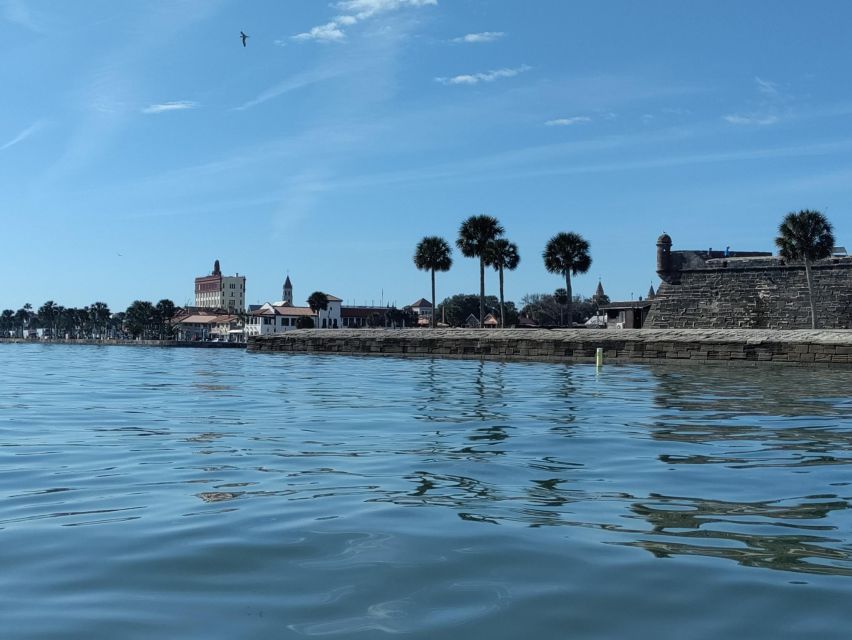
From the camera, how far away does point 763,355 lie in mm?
32906

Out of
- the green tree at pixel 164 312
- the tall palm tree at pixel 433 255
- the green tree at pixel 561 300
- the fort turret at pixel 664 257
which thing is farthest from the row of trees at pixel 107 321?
the fort turret at pixel 664 257

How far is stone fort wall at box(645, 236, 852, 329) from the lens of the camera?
148 feet

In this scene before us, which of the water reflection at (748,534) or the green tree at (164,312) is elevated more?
the green tree at (164,312)

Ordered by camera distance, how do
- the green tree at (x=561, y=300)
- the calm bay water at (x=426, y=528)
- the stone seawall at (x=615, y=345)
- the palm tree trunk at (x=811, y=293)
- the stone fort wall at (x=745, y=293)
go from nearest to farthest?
the calm bay water at (x=426, y=528), the stone seawall at (x=615, y=345), the palm tree trunk at (x=811, y=293), the stone fort wall at (x=745, y=293), the green tree at (x=561, y=300)

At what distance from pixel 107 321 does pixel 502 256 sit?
420 ft

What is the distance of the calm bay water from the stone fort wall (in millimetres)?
37094

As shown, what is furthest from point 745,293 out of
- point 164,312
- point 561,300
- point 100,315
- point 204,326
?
point 100,315

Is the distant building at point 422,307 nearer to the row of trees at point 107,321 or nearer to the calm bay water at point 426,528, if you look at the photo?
the row of trees at point 107,321

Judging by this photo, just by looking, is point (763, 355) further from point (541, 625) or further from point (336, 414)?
point (541, 625)

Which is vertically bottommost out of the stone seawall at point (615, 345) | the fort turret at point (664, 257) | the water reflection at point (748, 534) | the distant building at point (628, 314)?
the water reflection at point (748, 534)

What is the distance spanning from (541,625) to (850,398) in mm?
14499

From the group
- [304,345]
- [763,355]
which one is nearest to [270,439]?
[763,355]

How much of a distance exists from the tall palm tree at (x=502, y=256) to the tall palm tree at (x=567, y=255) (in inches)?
198

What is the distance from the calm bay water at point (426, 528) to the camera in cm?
365
